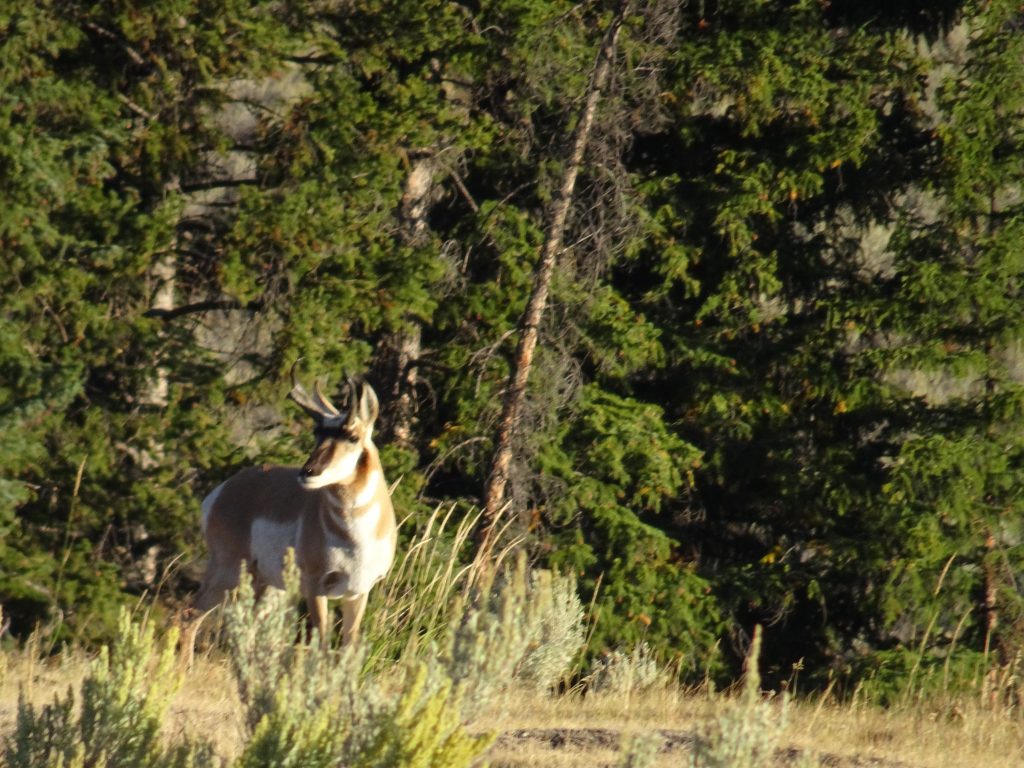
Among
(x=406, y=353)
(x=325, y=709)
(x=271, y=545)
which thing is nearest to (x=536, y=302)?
(x=406, y=353)

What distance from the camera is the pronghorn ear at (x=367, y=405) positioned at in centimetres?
801

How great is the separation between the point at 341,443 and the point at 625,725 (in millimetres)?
2204

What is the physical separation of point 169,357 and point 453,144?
3.25 meters

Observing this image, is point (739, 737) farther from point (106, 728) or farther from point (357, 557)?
point (357, 557)

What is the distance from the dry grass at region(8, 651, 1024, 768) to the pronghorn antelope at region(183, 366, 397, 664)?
823 mm

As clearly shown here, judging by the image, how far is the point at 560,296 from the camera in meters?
12.9

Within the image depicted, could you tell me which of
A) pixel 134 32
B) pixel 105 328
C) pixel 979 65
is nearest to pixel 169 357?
pixel 105 328

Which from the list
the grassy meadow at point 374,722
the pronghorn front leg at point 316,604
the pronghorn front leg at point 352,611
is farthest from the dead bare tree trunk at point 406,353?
the grassy meadow at point 374,722

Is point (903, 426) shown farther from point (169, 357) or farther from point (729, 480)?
point (169, 357)

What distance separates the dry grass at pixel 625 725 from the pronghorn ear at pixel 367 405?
1642mm

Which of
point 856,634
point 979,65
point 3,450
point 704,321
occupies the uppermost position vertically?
point 979,65

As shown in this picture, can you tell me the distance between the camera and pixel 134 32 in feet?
38.9

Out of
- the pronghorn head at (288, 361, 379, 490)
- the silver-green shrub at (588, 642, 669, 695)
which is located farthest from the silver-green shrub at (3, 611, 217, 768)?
the silver-green shrub at (588, 642, 669, 695)

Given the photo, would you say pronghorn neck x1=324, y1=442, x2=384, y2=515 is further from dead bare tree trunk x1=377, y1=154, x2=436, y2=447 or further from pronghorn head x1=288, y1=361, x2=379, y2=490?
dead bare tree trunk x1=377, y1=154, x2=436, y2=447
